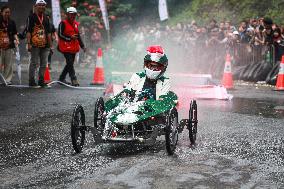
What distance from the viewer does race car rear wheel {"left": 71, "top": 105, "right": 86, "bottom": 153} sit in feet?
26.5

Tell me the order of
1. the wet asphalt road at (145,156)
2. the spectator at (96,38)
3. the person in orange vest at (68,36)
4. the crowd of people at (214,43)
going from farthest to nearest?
the spectator at (96,38)
the crowd of people at (214,43)
the person in orange vest at (68,36)
the wet asphalt road at (145,156)

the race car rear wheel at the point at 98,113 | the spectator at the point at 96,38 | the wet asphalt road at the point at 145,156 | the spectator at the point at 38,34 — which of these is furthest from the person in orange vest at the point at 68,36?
the spectator at the point at 96,38

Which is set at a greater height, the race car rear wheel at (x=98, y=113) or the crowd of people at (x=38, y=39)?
the crowd of people at (x=38, y=39)

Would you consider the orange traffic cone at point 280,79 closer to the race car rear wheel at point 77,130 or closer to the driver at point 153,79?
the driver at point 153,79

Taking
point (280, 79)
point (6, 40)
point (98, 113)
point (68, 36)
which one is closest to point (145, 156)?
point (98, 113)

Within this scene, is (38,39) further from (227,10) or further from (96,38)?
(227,10)

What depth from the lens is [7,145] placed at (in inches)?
349

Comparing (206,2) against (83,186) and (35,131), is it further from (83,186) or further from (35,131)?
(83,186)

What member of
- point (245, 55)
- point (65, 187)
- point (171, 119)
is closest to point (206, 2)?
point (245, 55)

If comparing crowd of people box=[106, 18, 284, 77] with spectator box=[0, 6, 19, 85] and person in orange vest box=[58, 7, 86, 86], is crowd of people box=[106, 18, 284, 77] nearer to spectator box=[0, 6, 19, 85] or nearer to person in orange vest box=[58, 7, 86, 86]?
person in orange vest box=[58, 7, 86, 86]

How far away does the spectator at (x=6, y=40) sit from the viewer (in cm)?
1692

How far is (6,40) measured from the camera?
56.1 ft

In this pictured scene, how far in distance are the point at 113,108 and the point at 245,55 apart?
47.1ft

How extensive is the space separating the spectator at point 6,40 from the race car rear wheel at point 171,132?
31.3ft
